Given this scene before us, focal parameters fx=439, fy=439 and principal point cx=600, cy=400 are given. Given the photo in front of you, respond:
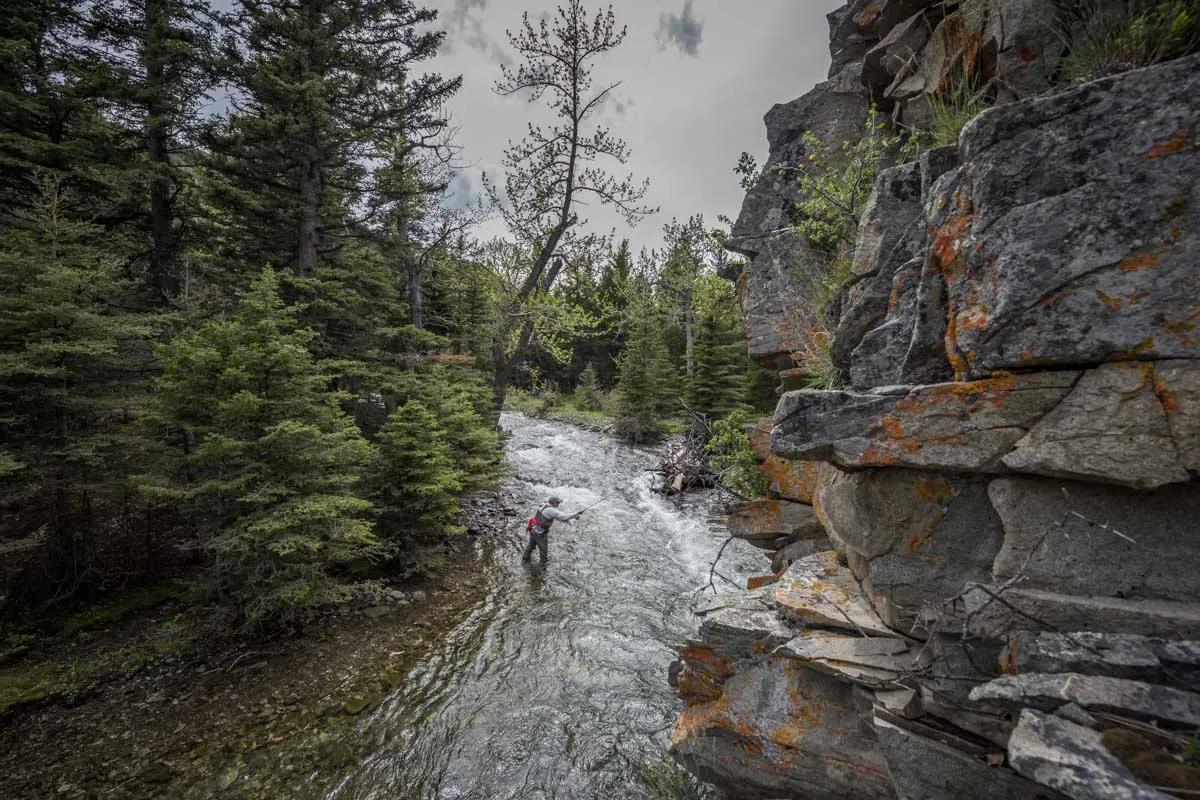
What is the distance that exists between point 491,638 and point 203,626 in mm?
4464

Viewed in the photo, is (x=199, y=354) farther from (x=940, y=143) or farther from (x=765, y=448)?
(x=940, y=143)

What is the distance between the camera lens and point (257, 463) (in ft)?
20.9

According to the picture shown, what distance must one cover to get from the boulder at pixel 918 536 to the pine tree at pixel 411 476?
7204 mm

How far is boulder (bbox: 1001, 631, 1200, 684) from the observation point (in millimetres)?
2156

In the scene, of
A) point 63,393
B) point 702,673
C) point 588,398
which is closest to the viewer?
point 702,673

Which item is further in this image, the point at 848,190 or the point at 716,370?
the point at 716,370

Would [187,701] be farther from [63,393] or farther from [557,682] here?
[63,393]

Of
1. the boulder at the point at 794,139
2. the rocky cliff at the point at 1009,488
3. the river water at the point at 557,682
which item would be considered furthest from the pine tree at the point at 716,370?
the rocky cliff at the point at 1009,488

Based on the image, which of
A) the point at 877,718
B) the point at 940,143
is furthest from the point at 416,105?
the point at 877,718

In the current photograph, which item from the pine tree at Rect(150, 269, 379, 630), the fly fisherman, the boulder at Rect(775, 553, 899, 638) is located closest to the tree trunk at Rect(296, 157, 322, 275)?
the pine tree at Rect(150, 269, 379, 630)

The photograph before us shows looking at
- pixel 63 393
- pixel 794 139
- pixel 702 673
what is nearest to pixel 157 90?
pixel 63 393

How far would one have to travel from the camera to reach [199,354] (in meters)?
6.19

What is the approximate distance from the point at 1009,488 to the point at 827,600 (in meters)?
1.83

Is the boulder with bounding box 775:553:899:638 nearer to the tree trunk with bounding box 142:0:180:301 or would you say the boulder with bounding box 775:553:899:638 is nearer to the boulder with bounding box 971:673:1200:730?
the boulder with bounding box 971:673:1200:730
